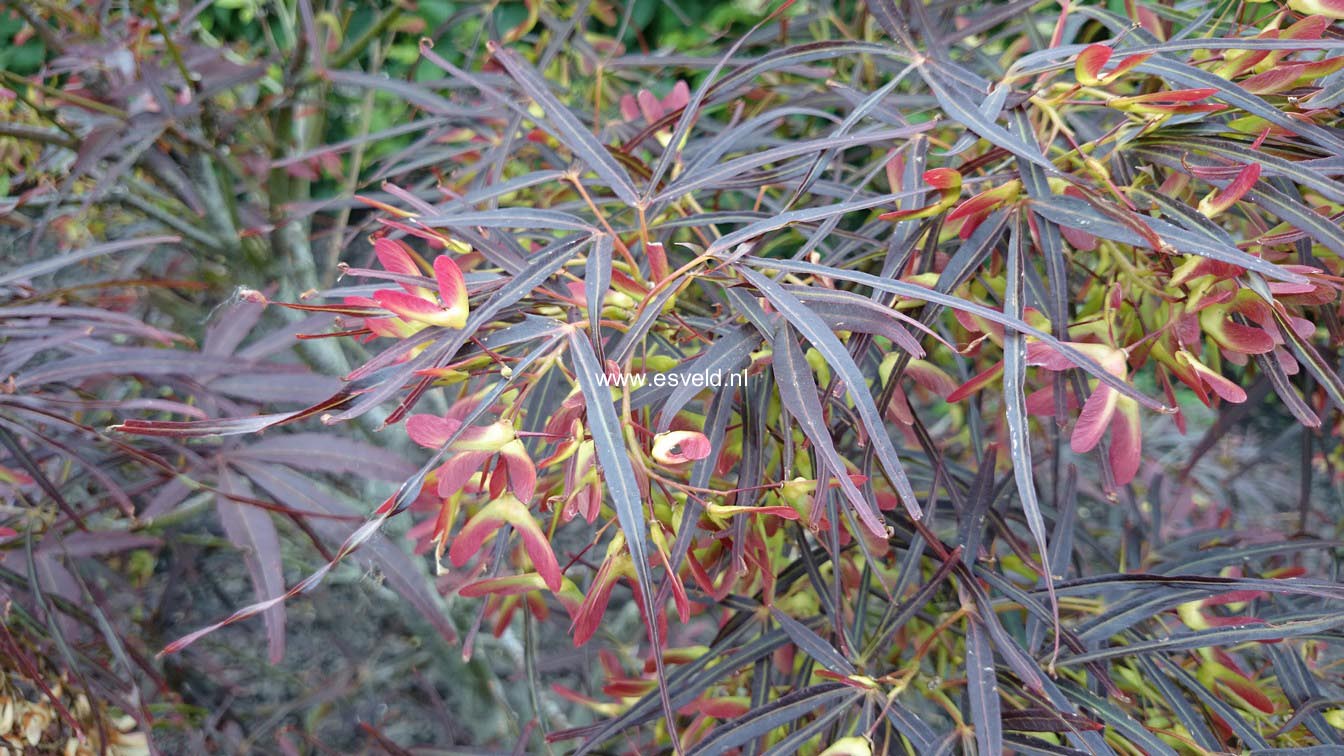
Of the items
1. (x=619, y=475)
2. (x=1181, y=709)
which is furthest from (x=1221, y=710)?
(x=619, y=475)

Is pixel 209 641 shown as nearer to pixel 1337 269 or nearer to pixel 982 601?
pixel 982 601

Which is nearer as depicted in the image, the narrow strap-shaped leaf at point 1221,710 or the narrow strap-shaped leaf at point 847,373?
the narrow strap-shaped leaf at point 847,373

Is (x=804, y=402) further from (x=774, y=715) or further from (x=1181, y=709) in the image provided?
(x=1181, y=709)

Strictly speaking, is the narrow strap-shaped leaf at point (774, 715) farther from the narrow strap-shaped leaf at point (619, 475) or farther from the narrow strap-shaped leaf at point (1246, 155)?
the narrow strap-shaped leaf at point (1246, 155)

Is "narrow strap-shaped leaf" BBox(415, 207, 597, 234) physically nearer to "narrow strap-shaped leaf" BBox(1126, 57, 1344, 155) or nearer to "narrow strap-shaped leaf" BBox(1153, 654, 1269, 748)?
"narrow strap-shaped leaf" BBox(1126, 57, 1344, 155)

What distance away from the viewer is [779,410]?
0.51 metres

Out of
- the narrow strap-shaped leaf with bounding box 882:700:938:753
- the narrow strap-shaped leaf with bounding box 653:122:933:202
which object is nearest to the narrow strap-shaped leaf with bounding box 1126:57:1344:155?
the narrow strap-shaped leaf with bounding box 653:122:933:202

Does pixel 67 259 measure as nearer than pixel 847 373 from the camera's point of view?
No

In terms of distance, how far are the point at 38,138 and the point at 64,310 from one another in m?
0.28

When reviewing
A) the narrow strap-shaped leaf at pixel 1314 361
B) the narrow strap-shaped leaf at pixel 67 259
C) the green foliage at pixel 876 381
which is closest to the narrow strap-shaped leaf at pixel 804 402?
the green foliage at pixel 876 381

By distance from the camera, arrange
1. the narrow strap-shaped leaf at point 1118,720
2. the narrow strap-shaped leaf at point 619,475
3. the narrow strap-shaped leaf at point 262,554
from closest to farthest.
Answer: the narrow strap-shaped leaf at point 619,475 < the narrow strap-shaped leaf at point 1118,720 < the narrow strap-shaped leaf at point 262,554

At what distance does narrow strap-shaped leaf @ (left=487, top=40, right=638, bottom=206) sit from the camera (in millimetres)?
482

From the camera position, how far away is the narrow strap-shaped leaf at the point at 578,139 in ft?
1.58

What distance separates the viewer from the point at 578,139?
0.50m
